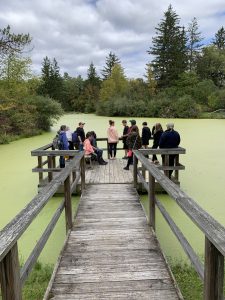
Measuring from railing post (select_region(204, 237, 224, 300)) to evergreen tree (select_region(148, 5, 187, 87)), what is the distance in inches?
1523

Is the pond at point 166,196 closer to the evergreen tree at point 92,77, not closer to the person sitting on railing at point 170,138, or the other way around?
the person sitting on railing at point 170,138

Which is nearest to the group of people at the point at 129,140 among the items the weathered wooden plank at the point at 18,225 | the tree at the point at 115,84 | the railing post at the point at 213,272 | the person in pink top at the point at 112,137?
the person in pink top at the point at 112,137

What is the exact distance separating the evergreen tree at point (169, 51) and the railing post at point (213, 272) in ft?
127

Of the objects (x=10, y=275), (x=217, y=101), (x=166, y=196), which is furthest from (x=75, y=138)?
(x=217, y=101)

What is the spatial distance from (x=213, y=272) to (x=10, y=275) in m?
1.13

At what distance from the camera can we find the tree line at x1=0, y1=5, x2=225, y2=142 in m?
17.2

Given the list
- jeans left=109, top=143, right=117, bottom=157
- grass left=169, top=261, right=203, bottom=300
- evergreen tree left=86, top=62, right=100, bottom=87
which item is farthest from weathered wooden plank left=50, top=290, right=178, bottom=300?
evergreen tree left=86, top=62, right=100, bottom=87

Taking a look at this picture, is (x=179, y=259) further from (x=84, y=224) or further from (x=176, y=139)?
(x=176, y=139)

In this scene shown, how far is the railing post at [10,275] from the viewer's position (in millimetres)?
1630

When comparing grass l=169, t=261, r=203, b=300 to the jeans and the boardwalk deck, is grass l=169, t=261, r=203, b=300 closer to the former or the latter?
the boardwalk deck

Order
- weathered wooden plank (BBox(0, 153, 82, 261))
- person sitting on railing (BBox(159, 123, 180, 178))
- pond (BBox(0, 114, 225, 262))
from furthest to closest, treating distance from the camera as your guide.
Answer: person sitting on railing (BBox(159, 123, 180, 178))
pond (BBox(0, 114, 225, 262))
weathered wooden plank (BBox(0, 153, 82, 261))

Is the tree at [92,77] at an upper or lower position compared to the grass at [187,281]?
upper

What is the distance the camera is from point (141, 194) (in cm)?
606

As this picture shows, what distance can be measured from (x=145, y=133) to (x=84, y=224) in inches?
186
